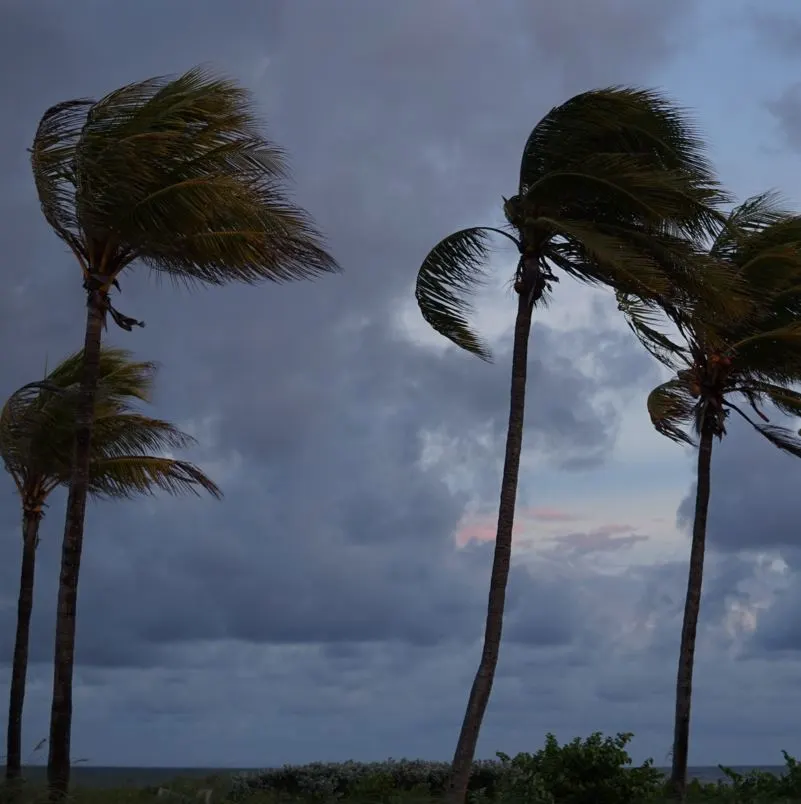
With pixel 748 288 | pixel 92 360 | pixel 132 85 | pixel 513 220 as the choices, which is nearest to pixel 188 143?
pixel 132 85

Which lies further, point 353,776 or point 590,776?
point 353,776

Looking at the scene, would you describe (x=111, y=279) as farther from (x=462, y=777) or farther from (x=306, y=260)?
(x=462, y=777)

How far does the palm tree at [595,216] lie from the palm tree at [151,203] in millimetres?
3599

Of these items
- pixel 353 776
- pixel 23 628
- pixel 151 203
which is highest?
pixel 151 203

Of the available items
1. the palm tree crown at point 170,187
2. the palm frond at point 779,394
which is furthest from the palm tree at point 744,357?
the palm tree crown at point 170,187

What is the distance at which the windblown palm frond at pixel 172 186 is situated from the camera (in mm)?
15922

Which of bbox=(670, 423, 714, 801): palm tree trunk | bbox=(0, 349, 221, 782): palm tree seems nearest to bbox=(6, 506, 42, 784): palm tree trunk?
bbox=(0, 349, 221, 782): palm tree

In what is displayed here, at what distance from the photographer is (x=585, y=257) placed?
61.1 feet

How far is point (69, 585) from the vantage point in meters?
15.4

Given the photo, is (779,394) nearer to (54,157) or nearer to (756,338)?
(756,338)

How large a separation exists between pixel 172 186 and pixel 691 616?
14.0 m

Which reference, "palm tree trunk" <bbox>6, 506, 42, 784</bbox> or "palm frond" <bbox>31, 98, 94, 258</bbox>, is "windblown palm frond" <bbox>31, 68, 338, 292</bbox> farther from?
"palm tree trunk" <bbox>6, 506, 42, 784</bbox>

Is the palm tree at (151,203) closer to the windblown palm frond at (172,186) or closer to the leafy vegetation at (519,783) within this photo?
the windblown palm frond at (172,186)

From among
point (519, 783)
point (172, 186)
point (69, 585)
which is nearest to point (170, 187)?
point (172, 186)
